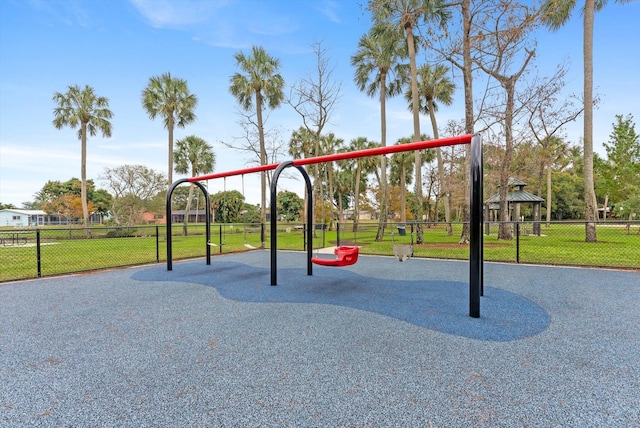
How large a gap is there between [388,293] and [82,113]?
23327 mm

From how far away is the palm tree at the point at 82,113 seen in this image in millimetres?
19109

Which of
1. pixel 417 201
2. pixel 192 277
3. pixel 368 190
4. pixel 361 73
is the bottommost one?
pixel 192 277

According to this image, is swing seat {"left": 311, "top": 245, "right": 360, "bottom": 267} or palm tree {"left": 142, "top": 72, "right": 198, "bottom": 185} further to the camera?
palm tree {"left": 142, "top": 72, "right": 198, "bottom": 185}

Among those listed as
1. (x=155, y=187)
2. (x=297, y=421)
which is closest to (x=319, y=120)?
(x=297, y=421)

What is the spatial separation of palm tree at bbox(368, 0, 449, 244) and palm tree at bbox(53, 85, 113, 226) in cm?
1834

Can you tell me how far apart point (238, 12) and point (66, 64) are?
23.5 ft

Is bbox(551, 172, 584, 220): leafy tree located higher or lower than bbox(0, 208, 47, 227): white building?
higher

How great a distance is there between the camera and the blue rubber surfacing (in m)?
3.24

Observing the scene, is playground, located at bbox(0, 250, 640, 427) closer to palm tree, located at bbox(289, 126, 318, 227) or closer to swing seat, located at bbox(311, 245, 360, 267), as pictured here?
swing seat, located at bbox(311, 245, 360, 267)

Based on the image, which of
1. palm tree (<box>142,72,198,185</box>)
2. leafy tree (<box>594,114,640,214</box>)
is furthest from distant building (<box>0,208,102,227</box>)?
leafy tree (<box>594,114,640,214</box>)

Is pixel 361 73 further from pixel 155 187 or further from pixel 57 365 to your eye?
pixel 155 187

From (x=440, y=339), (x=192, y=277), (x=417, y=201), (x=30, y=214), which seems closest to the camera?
(x=440, y=339)

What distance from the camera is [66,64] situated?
11.1 m

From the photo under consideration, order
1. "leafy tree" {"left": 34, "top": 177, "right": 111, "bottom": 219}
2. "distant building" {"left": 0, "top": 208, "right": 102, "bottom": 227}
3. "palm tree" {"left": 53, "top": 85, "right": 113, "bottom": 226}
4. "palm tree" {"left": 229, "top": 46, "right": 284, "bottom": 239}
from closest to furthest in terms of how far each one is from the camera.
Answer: "palm tree" {"left": 229, "top": 46, "right": 284, "bottom": 239}, "palm tree" {"left": 53, "top": 85, "right": 113, "bottom": 226}, "leafy tree" {"left": 34, "top": 177, "right": 111, "bottom": 219}, "distant building" {"left": 0, "top": 208, "right": 102, "bottom": 227}
